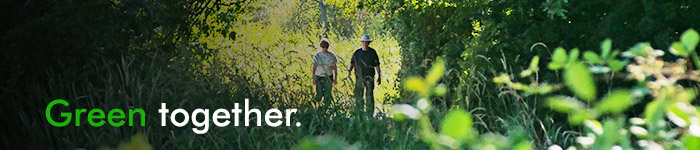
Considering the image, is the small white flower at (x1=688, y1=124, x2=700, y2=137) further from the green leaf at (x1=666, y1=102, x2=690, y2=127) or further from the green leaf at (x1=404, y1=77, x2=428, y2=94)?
the green leaf at (x1=404, y1=77, x2=428, y2=94)

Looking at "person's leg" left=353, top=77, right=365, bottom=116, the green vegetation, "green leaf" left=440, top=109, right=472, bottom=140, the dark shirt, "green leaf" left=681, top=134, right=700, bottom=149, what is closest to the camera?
"green leaf" left=440, top=109, right=472, bottom=140

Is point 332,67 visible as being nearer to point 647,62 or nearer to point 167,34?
point 167,34

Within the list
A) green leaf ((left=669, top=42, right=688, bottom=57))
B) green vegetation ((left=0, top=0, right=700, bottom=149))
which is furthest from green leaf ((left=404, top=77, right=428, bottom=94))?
green vegetation ((left=0, top=0, right=700, bottom=149))

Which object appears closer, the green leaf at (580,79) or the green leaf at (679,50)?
the green leaf at (580,79)

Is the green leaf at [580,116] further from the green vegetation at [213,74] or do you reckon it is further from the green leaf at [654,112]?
the green vegetation at [213,74]

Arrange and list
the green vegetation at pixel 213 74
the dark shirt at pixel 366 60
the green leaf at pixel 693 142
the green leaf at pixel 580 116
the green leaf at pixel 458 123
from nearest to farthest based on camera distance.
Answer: the green leaf at pixel 458 123
the green leaf at pixel 693 142
the green leaf at pixel 580 116
the green vegetation at pixel 213 74
the dark shirt at pixel 366 60

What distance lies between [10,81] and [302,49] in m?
11.6

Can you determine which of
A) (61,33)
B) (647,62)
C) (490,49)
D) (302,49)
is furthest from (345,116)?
(302,49)

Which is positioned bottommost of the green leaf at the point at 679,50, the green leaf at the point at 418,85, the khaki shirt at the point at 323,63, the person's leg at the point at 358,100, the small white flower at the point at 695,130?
the person's leg at the point at 358,100

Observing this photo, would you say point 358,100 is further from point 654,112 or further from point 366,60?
point 654,112

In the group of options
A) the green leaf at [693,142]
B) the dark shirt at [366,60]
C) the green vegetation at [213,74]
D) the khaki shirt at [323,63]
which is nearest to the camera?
the green leaf at [693,142]

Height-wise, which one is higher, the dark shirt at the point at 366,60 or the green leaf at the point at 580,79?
the dark shirt at the point at 366,60

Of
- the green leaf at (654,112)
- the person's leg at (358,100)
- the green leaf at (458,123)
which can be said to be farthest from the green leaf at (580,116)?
the person's leg at (358,100)

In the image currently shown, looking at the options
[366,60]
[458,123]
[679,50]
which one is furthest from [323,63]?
[458,123]
